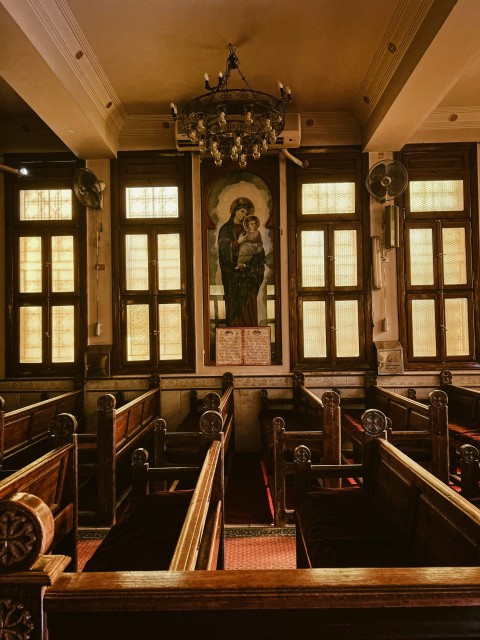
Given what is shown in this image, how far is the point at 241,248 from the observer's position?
6.14 m

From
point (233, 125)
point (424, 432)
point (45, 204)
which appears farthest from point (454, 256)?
point (45, 204)

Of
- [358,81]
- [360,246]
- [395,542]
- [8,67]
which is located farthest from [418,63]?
[395,542]

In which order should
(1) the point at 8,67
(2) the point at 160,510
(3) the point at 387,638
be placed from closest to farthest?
(3) the point at 387,638, (2) the point at 160,510, (1) the point at 8,67

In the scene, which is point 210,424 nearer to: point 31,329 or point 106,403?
point 106,403

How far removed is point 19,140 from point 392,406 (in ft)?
18.3

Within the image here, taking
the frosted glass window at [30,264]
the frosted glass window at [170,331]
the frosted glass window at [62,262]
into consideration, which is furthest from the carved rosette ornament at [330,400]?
the frosted glass window at [30,264]

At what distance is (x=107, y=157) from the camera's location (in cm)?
611

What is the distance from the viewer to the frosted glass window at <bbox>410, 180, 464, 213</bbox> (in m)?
6.12

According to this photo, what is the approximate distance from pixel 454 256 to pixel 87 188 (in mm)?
4709

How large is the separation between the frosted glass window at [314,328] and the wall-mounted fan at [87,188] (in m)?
2.93

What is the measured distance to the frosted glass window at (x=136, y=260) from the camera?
6.18 metres

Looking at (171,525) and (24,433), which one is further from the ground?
(24,433)

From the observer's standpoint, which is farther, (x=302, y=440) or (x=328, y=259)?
(x=328, y=259)

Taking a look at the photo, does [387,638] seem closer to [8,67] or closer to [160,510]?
[160,510]
